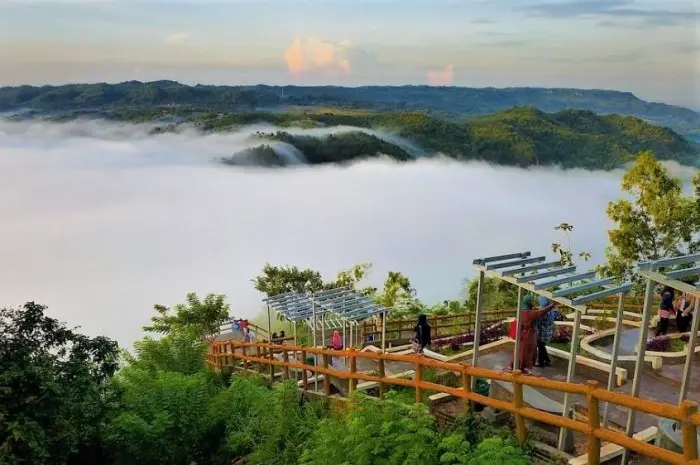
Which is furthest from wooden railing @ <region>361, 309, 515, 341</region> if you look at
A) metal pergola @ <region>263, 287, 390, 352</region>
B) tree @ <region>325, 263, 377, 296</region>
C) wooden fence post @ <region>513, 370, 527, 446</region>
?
tree @ <region>325, 263, 377, 296</region>

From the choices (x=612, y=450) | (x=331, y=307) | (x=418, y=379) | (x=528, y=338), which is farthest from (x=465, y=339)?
(x=612, y=450)

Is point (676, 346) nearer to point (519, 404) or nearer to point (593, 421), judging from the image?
point (519, 404)

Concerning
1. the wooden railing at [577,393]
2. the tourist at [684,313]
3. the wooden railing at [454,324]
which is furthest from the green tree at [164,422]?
the tourist at [684,313]

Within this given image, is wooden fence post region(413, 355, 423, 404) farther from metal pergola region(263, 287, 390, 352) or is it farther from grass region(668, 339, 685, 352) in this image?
grass region(668, 339, 685, 352)

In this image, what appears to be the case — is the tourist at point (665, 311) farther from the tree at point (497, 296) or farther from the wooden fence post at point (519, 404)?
the tree at point (497, 296)

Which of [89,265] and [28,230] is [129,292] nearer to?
[89,265]

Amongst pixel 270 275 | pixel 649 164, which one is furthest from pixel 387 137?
pixel 649 164
